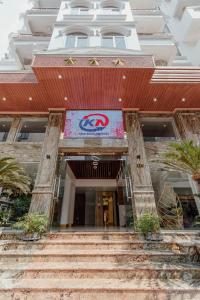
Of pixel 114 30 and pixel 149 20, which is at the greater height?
pixel 149 20

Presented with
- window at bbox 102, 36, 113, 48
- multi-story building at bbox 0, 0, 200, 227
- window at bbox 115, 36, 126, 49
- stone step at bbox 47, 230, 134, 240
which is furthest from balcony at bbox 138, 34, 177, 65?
stone step at bbox 47, 230, 134, 240

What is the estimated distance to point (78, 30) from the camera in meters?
12.2

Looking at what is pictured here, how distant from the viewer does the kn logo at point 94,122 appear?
9.94 metres

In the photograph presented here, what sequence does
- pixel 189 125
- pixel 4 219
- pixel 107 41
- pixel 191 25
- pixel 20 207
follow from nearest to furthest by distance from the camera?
pixel 4 219
pixel 20 207
pixel 189 125
pixel 107 41
pixel 191 25

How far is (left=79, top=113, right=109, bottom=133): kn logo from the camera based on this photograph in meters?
9.94

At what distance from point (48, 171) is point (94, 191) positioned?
4.86 meters

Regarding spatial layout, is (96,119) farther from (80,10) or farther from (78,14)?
(80,10)

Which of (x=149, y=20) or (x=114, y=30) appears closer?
(x=114, y=30)

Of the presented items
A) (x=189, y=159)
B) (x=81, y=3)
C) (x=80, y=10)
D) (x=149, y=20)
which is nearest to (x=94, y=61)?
(x=189, y=159)

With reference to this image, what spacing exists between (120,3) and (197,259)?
57.4ft

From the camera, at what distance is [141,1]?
17.3 meters

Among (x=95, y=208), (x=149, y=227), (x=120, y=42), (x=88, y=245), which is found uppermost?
(x=120, y=42)

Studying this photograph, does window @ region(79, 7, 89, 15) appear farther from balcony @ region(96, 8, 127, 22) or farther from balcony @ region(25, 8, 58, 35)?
balcony @ region(25, 8, 58, 35)

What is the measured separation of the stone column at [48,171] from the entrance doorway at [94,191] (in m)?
1.25
